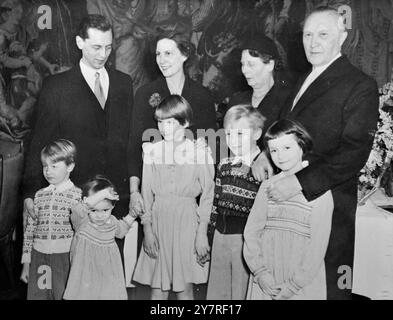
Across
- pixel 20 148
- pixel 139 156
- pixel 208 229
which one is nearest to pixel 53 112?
pixel 20 148

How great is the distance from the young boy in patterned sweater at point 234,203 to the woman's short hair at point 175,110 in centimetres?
22

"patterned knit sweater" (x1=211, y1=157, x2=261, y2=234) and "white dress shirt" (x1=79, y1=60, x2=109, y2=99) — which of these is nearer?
"patterned knit sweater" (x1=211, y1=157, x2=261, y2=234)

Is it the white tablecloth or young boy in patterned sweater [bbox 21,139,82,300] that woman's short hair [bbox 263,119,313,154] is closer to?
the white tablecloth

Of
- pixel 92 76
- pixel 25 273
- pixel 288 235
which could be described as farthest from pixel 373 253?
pixel 25 273

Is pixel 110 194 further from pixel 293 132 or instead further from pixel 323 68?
pixel 323 68

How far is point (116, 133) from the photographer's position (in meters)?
3.19

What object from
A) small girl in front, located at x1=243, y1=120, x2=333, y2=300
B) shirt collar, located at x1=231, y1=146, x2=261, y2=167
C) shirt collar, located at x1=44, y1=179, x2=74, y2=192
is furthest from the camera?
shirt collar, located at x1=44, y1=179, x2=74, y2=192

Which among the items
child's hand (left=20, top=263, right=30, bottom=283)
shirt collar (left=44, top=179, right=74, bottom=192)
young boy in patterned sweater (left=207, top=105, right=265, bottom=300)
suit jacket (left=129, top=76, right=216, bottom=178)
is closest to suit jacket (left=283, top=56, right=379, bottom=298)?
young boy in patterned sweater (left=207, top=105, right=265, bottom=300)

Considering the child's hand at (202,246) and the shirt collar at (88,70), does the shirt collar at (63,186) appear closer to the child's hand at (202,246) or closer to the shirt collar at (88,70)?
the shirt collar at (88,70)

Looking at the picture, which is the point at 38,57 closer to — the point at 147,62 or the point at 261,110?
the point at 147,62

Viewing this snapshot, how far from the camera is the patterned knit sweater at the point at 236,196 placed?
117 inches

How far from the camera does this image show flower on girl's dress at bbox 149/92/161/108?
3.13m

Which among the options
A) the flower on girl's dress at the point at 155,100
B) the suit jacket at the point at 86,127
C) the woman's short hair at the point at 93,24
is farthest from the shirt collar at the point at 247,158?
the woman's short hair at the point at 93,24

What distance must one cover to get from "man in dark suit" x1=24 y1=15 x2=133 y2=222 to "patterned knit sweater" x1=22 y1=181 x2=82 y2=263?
89 mm
